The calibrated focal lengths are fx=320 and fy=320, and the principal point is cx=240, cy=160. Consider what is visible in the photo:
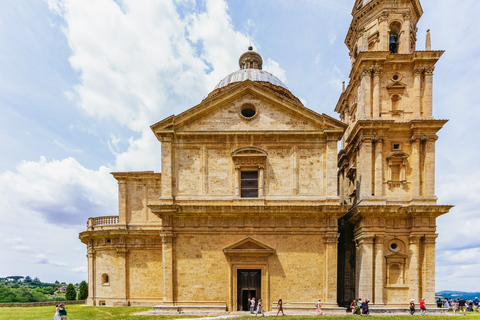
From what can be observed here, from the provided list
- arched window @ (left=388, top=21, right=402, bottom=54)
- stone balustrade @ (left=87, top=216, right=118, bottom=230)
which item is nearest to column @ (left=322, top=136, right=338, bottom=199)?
arched window @ (left=388, top=21, right=402, bottom=54)

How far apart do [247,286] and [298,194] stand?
7047 mm

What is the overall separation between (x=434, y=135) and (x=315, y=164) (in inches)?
357

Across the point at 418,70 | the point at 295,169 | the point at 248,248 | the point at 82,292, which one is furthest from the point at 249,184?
the point at 82,292

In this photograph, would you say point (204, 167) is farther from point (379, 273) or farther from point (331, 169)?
point (379, 273)

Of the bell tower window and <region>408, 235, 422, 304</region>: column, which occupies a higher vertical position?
the bell tower window

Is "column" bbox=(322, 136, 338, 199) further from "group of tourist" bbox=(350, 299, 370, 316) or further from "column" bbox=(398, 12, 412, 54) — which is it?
"column" bbox=(398, 12, 412, 54)

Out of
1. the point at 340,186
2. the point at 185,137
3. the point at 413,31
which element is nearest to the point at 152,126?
the point at 185,137

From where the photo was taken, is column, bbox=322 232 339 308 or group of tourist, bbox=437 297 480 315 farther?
group of tourist, bbox=437 297 480 315

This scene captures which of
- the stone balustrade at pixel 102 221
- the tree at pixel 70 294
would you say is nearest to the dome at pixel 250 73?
the stone balustrade at pixel 102 221

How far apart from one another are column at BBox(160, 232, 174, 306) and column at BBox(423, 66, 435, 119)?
66.7 ft

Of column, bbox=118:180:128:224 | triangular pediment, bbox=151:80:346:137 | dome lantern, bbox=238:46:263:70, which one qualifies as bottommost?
column, bbox=118:180:128:224

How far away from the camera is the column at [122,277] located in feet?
86.3

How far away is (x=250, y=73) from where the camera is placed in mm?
37375

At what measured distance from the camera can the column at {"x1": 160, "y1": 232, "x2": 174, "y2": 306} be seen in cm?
2083
